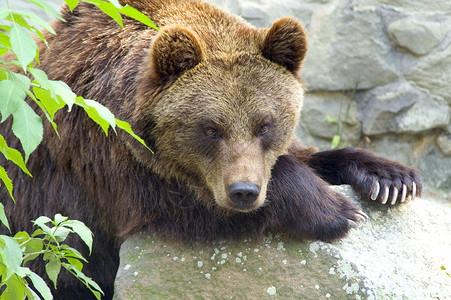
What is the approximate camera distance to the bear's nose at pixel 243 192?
3912mm

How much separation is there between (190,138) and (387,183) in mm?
1617

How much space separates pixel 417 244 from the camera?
459 centimetres

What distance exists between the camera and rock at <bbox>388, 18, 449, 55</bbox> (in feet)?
26.5

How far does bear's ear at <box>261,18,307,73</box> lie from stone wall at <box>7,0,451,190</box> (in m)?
3.85

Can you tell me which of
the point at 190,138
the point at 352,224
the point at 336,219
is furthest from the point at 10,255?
the point at 352,224

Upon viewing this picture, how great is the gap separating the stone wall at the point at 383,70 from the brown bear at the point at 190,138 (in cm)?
361

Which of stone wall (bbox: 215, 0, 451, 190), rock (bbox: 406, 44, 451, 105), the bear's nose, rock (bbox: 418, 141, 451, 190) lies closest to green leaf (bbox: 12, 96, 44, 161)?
the bear's nose

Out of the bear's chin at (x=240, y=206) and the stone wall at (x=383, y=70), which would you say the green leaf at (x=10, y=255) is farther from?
the stone wall at (x=383, y=70)

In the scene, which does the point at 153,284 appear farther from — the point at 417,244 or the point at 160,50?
the point at 417,244

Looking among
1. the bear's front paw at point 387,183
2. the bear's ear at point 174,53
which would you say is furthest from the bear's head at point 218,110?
the bear's front paw at point 387,183

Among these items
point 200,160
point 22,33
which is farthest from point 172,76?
point 22,33

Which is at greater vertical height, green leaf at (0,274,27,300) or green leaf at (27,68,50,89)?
green leaf at (27,68,50,89)

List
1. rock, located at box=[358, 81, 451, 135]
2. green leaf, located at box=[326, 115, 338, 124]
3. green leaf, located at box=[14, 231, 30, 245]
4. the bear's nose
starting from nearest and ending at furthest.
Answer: green leaf, located at box=[14, 231, 30, 245] < the bear's nose < rock, located at box=[358, 81, 451, 135] < green leaf, located at box=[326, 115, 338, 124]

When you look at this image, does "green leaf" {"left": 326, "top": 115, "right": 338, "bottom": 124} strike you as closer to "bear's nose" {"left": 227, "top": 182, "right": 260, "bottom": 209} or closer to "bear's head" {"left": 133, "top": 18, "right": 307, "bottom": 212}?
"bear's head" {"left": 133, "top": 18, "right": 307, "bottom": 212}
